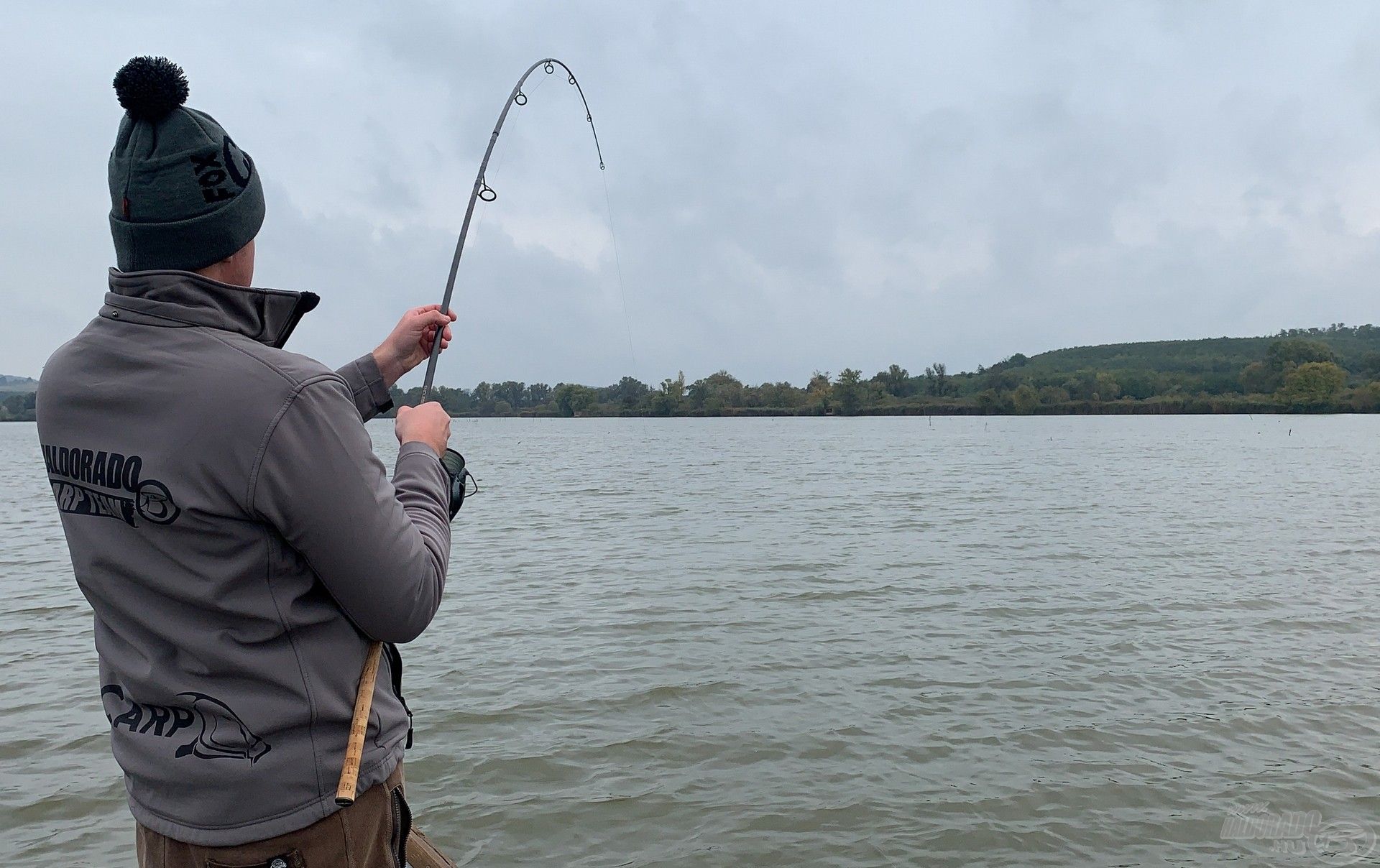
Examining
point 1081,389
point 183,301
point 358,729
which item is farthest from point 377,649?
point 1081,389

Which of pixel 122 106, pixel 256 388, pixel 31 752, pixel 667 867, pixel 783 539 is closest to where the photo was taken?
pixel 256 388

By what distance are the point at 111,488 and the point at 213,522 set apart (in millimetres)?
214

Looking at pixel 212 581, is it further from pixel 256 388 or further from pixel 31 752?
pixel 31 752

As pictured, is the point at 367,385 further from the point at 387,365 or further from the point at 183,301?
the point at 183,301

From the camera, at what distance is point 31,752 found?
7055mm

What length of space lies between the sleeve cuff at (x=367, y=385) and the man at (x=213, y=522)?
0.63 metres

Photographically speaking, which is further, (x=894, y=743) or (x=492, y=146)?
(x=894, y=743)

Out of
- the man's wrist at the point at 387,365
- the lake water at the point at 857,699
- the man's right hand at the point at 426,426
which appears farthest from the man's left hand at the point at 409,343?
the lake water at the point at 857,699

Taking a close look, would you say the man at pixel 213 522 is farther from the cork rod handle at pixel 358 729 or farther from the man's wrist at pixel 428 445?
the man's wrist at pixel 428 445

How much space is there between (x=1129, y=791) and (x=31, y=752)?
788 centimetres

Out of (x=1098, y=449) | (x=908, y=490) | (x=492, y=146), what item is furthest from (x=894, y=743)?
(x=1098, y=449)

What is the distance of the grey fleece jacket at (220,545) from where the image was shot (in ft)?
5.49

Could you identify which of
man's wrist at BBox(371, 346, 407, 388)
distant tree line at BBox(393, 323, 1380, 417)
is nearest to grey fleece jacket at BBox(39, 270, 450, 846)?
man's wrist at BBox(371, 346, 407, 388)

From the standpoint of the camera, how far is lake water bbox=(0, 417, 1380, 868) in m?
5.77
